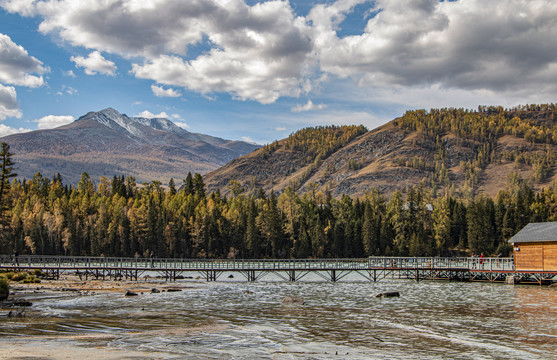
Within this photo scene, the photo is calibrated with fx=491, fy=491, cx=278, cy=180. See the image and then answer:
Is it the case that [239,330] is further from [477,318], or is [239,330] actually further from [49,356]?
[477,318]

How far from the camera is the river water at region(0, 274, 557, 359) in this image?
75.6 ft

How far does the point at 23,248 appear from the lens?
129 metres

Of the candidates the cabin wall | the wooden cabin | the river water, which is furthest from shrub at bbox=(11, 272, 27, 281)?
the cabin wall

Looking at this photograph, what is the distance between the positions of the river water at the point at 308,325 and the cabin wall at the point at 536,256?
A: 14.8 m

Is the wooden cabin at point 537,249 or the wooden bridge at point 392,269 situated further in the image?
the wooden bridge at point 392,269

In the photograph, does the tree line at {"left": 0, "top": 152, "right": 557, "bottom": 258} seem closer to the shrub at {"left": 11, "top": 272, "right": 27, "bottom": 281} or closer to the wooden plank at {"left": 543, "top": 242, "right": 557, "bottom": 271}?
the wooden plank at {"left": 543, "top": 242, "right": 557, "bottom": 271}

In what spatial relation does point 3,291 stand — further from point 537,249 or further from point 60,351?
point 537,249

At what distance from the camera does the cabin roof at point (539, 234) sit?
6222 centimetres

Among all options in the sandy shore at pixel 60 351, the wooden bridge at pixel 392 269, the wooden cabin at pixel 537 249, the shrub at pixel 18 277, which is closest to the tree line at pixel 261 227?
the wooden bridge at pixel 392 269

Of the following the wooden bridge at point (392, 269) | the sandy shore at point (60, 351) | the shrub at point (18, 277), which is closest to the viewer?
the sandy shore at point (60, 351)

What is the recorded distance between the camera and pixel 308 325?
30.9 metres

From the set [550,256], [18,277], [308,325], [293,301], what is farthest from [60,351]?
[550,256]

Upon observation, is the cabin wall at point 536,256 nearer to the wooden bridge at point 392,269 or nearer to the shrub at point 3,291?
the wooden bridge at point 392,269

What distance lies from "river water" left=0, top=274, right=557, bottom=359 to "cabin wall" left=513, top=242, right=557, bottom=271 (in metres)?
14.8
